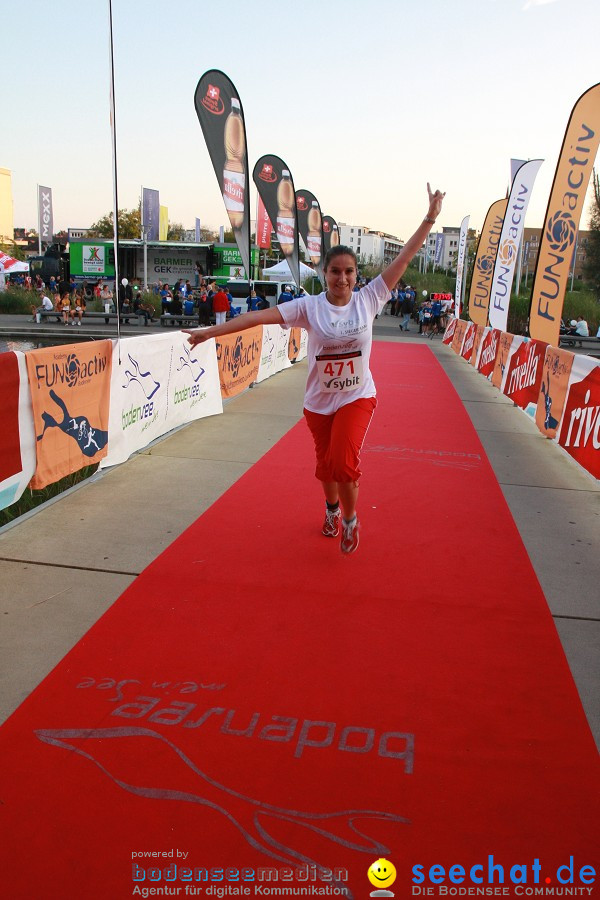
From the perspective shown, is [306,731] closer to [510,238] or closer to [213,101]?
[213,101]

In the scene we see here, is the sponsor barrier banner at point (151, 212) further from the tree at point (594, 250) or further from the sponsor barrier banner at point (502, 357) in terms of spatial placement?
the sponsor barrier banner at point (502, 357)

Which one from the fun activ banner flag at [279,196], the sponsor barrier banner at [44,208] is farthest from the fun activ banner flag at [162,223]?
the fun activ banner flag at [279,196]

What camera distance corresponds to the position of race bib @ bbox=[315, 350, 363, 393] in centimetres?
432

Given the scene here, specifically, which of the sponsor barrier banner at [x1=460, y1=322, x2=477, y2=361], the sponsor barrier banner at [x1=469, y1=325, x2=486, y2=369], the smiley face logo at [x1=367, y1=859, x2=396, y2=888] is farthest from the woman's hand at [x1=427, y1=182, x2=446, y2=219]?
the sponsor barrier banner at [x1=460, y1=322, x2=477, y2=361]

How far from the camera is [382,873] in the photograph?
2.16m

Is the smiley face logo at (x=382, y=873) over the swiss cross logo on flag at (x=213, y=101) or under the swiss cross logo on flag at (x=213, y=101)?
under

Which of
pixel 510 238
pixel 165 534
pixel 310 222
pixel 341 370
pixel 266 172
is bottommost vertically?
pixel 165 534

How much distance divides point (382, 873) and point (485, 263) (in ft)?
78.2

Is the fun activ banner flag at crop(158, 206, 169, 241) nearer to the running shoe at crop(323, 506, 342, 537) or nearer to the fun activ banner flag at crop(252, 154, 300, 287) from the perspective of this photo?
the fun activ banner flag at crop(252, 154, 300, 287)

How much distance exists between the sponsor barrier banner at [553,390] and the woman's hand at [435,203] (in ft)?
14.0

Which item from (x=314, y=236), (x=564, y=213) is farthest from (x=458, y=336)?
(x=564, y=213)

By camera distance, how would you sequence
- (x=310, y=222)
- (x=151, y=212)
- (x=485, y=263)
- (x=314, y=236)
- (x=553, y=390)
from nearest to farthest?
(x=553, y=390) → (x=485, y=263) → (x=310, y=222) → (x=314, y=236) → (x=151, y=212)

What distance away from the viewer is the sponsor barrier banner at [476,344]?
18.6m

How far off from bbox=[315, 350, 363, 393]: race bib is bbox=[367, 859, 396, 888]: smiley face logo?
109 inches
